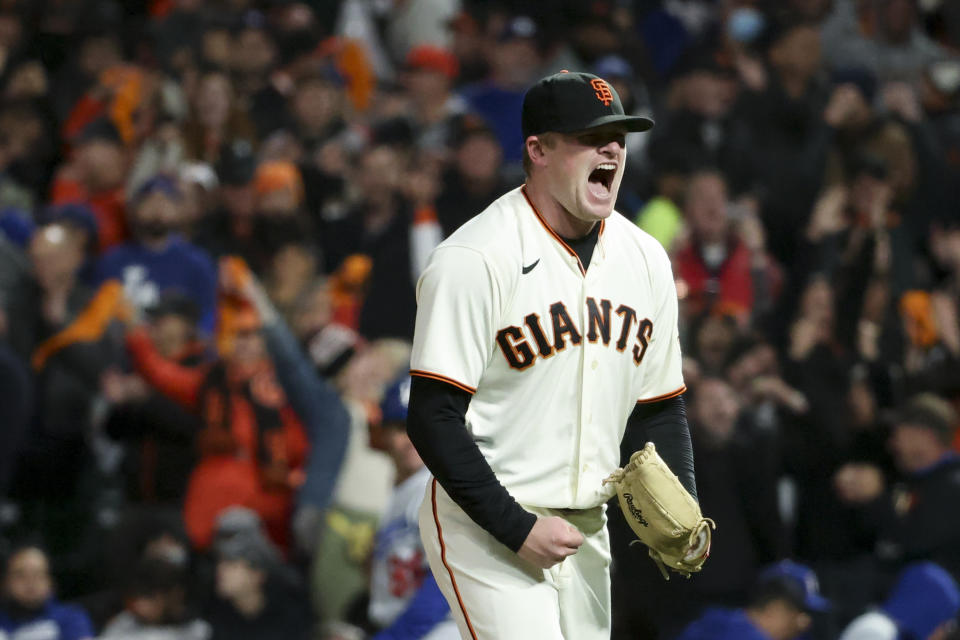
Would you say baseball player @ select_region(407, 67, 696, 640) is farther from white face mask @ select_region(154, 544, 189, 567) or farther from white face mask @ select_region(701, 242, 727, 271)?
white face mask @ select_region(701, 242, 727, 271)

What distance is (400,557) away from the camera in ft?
18.7

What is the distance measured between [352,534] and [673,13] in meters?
5.78

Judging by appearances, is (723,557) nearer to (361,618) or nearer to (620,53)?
(361,618)

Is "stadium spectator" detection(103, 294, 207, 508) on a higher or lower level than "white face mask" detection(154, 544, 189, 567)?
higher

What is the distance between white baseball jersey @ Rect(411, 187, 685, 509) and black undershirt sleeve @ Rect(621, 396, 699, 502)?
0.44 ft

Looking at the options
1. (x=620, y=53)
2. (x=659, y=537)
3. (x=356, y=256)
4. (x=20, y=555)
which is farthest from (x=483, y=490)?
(x=620, y=53)

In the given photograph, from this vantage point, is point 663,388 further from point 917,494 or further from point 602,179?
point 917,494

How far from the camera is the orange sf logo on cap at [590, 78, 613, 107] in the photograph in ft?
11.6

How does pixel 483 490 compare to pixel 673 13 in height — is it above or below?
below

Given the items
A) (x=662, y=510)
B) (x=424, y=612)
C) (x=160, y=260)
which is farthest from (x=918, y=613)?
(x=160, y=260)

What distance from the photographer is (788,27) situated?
10430mm

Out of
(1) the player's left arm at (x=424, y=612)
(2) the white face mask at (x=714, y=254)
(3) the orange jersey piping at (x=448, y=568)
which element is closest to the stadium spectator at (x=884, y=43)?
(2) the white face mask at (x=714, y=254)

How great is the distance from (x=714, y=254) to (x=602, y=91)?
5031mm

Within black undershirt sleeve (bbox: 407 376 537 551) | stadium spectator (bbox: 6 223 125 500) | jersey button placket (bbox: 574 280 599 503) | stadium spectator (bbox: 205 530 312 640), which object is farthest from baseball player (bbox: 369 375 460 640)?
stadium spectator (bbox: 6 223 125 500)
